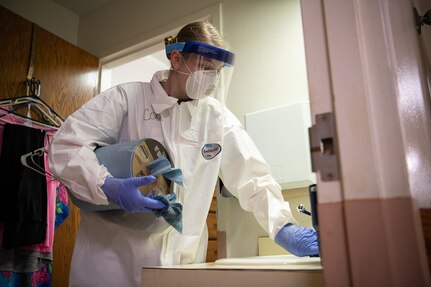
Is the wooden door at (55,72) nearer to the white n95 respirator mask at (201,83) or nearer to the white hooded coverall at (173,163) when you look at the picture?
the white hooded coverall at (173,163)

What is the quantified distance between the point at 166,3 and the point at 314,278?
6.58 feet

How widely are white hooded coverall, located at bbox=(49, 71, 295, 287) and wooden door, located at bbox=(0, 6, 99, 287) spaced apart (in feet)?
3.04

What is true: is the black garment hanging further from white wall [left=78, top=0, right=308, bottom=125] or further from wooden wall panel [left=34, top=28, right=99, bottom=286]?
white wall [left=78, top=0, right=308, bottom=125]

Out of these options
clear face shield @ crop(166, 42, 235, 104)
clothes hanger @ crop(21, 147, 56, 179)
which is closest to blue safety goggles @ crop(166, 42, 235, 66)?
clear face shield @ crop(166, 42, 235, 104)

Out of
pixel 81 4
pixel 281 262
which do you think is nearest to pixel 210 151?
pixel 281 262

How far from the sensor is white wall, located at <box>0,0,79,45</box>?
2.24m

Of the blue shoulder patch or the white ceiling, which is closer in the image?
the blue shoulder patch

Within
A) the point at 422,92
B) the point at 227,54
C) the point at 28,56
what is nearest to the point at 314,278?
the point at 422,92

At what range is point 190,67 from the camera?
132 centimetres

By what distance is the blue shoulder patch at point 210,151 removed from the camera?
1309mm

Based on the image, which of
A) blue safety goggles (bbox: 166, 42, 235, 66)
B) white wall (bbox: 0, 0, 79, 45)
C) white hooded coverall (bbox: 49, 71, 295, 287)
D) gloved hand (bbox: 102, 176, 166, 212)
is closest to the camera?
gloved hand (bbox: 102, 176, 166, 212)

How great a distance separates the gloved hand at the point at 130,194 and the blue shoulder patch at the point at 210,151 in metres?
0.34

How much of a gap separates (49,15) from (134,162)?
1916 millimetres

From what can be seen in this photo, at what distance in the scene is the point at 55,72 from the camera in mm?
2186
